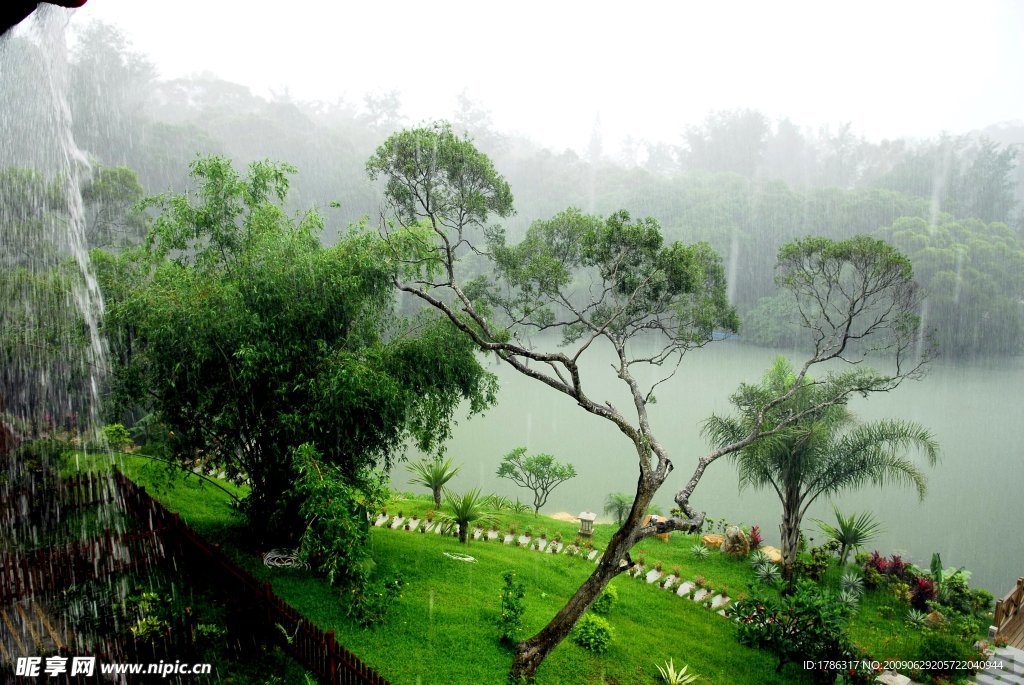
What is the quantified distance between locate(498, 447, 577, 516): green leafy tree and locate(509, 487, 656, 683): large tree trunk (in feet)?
24.5

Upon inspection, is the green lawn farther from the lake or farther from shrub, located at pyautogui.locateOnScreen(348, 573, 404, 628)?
the lake

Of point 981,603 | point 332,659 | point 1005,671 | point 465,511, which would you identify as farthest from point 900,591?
point 332,659

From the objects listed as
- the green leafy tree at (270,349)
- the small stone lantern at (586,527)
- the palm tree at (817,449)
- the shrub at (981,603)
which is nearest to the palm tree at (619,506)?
the small stone lantern at (586,527)

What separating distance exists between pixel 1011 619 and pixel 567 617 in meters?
6.22

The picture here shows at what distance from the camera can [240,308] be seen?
18.6 feet

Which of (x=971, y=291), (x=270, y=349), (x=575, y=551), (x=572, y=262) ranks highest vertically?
(x=971, y=291)

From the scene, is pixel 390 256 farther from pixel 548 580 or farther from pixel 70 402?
pixel 70 402

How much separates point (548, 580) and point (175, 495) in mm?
4667

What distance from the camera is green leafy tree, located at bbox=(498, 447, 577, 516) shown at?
42.7 feet

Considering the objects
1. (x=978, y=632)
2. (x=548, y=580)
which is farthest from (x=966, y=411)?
(x=548, y=580)

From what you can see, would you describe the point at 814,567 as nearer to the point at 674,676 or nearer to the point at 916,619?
the point at 916,619

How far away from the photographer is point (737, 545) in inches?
407

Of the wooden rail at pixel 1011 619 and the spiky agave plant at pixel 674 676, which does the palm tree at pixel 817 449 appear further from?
the spiky agave plant at pixel 674 676

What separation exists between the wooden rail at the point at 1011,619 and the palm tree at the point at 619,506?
551 centimetres
